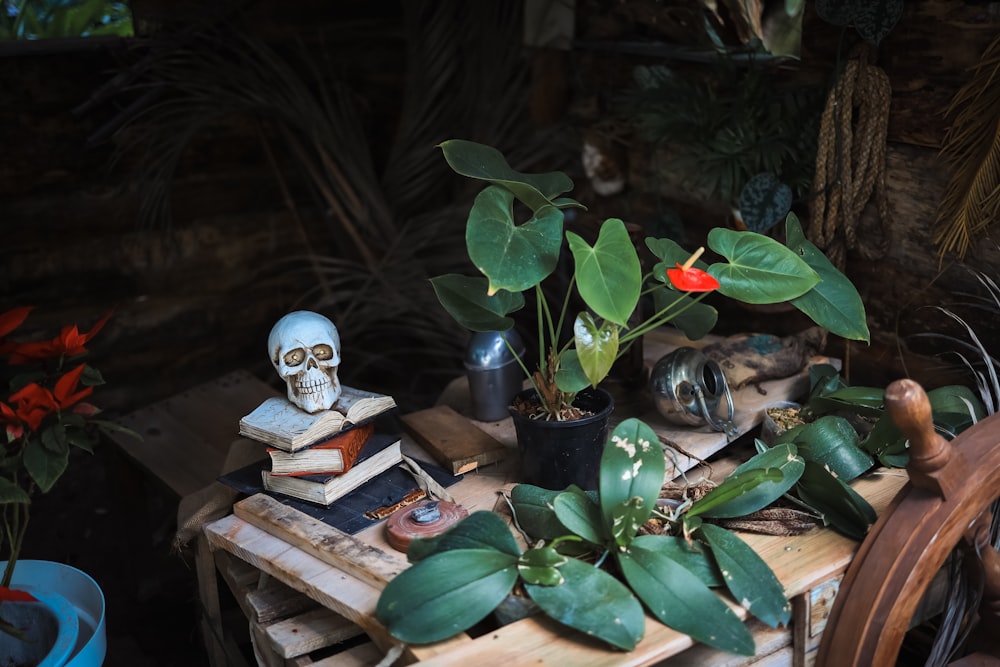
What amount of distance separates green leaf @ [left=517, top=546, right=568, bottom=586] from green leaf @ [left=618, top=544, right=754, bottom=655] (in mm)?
93

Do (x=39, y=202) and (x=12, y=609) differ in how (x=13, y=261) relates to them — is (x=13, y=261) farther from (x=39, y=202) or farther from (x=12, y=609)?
(x=12, y=609)

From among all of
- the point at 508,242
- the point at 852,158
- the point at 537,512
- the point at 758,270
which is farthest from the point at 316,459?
the point at 852,158

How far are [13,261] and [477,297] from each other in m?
1.90

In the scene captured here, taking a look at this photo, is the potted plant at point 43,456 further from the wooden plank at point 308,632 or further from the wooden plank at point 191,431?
the wooden plank at point 191,431

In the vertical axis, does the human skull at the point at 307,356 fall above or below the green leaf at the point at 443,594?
above

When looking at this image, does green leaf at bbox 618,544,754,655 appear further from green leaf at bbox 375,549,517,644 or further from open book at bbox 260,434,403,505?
open book at bbox 260,434,403,505

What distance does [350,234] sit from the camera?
322 centimetres

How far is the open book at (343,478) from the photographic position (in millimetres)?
1659

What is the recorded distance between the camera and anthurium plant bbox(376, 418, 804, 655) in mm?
1309

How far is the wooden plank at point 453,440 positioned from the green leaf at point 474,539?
0.33 metres

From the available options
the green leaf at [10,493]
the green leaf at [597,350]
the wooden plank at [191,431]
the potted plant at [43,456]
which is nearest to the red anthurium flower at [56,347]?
the potted plant at [43,456]

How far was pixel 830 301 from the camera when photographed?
1.61m

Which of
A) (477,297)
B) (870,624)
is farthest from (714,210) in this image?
(870,624)

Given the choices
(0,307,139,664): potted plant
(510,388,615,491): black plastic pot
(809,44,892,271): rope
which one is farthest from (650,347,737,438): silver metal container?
→ (0,307,139,664): potted plant
